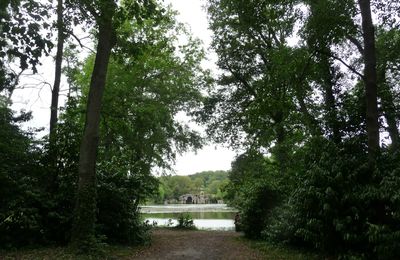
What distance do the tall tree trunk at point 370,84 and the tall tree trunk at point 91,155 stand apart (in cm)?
672

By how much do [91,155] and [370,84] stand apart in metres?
7.82

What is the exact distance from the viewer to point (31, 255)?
984cm

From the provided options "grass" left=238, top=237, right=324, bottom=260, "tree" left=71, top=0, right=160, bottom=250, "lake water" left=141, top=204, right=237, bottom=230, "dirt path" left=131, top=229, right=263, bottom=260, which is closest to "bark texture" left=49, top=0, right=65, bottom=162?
"tree" left=71, top=0, right=160, bottom=250

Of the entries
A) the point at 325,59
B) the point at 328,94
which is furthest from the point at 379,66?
A: the point at 325,59

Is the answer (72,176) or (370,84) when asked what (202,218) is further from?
(370,84)

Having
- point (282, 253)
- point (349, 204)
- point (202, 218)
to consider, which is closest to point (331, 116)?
point (349, 204)

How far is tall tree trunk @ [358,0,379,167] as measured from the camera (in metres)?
10.1

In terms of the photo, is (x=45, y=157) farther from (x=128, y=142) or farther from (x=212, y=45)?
(x=212, y=45)

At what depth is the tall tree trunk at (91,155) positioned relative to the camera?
35.7 feet

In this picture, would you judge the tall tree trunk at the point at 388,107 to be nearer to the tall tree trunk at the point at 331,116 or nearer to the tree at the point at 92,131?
the tall tree trunk at the point at 331,116

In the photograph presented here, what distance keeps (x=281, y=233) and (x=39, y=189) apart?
764 cm

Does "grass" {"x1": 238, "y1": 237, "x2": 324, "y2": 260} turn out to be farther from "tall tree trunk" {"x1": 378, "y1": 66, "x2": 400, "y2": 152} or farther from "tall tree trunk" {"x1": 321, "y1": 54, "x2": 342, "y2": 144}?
"tall tree trunk" {"x1": 378, "y1": 66, "x2": 400, "y2": 152}

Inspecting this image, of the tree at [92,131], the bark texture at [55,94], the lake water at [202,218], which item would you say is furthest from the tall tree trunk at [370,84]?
the lake water at [202,218]

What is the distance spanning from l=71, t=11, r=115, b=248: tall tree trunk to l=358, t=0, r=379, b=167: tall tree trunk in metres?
6.72
